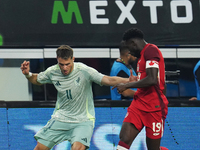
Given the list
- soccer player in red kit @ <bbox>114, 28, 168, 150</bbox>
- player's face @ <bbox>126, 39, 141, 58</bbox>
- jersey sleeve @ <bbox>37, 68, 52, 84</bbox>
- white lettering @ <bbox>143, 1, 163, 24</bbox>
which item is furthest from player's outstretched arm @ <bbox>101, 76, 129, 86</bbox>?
white lettering @ <bbox>143, 1, 163, 24</bbox>

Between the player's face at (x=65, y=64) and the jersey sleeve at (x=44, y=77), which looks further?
the jersey sleeve at (x=44, y=77)

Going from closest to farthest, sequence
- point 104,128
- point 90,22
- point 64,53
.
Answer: point 64,53 → point 104,128 → point 90,22

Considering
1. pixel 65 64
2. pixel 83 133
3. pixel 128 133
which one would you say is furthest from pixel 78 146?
pixel 65 64

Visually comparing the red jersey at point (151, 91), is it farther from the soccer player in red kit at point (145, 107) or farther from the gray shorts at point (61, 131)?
the gray shorts at point (61, 131)

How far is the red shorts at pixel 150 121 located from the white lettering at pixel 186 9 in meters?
2.66

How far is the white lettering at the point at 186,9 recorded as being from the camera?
723 cm

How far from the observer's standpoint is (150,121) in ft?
16.5

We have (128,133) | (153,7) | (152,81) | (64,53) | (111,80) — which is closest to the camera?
(152,81)

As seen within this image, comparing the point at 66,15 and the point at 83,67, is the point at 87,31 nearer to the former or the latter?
the point at 66,15

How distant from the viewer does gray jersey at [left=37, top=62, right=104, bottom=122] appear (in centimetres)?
543

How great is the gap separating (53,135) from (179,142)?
7.49 feet

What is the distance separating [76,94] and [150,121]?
1.03m

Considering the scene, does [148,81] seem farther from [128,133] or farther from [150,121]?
[128,133]

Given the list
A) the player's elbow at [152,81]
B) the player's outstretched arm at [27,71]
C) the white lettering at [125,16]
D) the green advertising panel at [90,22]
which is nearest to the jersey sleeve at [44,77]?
the player's outstretched arm at [27,71]
